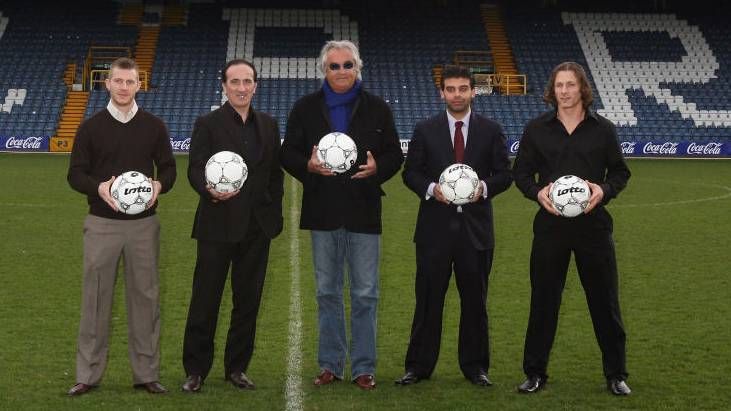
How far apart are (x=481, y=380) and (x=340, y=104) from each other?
190 cm

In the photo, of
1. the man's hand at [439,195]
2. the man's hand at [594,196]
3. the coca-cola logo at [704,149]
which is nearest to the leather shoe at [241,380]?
the man's hand at [439,195]

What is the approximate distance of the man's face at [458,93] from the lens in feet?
18.5

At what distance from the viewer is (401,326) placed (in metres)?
7.72

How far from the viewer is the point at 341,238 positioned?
582 centimetres

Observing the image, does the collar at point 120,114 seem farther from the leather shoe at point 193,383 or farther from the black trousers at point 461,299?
the black trousers at point 461,299

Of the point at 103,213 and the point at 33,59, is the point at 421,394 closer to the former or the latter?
the point at 103,213

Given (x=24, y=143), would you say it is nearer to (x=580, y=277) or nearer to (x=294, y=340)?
(x=294, y=340)

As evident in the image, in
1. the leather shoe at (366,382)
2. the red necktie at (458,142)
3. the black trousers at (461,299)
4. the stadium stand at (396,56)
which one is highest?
the stadium stand at (396,56)

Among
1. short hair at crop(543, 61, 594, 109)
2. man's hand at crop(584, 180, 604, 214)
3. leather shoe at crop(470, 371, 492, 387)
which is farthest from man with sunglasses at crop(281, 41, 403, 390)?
man's hand at crop(584, 180, 604, 214)

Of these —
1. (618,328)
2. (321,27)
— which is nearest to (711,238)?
(618,328)

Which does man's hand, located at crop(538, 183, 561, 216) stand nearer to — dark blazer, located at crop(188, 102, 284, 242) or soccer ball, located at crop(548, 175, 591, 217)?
soccer ball, located at crop(548, 175, 591, 217)

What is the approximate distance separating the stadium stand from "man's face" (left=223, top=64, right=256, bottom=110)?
26.6 m

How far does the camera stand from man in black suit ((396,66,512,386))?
19.0 feet

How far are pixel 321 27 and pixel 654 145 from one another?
45.8ft
